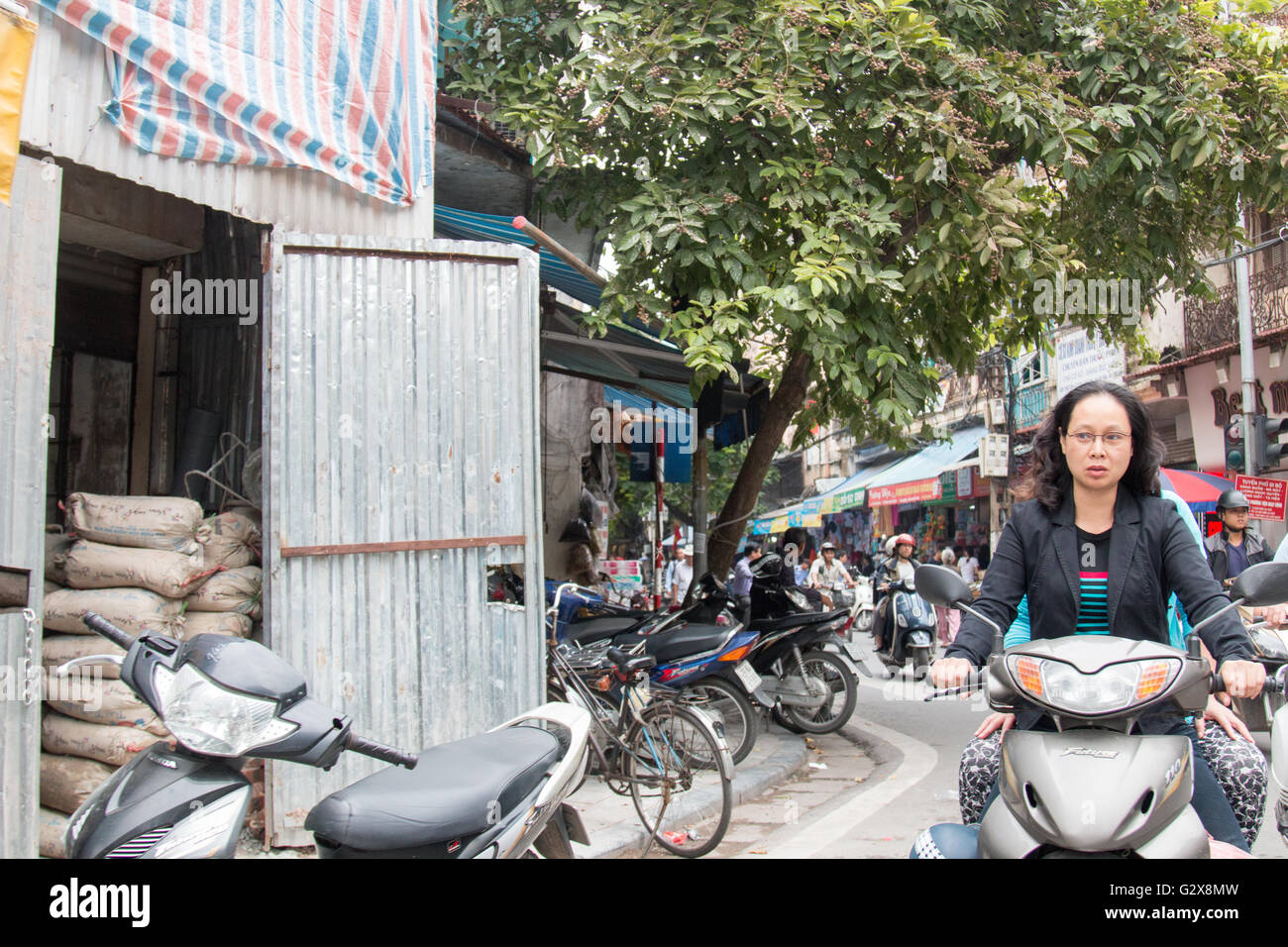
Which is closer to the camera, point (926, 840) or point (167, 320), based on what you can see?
point (926, 840)

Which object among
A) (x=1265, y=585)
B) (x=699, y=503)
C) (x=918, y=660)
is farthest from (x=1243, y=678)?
(x=918, y=660)

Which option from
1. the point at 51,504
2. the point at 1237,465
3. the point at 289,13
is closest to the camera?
the point at 289,13

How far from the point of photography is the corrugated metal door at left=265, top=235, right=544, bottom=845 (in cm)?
473

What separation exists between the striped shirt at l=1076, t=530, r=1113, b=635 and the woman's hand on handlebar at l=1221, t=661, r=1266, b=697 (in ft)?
1.16

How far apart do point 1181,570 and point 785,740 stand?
5.55m

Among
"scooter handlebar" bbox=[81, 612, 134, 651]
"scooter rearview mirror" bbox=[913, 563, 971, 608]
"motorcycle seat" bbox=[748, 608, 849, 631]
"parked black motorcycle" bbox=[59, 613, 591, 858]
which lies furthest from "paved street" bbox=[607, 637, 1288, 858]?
"scooter handlebar" bbox=[81, 612, 134, 651]

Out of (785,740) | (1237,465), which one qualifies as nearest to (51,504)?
(785,740)

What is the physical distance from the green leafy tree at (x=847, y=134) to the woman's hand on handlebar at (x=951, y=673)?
370 cm

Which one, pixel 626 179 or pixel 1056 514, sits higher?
pixel 626 179

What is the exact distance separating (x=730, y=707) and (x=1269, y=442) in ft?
24.2

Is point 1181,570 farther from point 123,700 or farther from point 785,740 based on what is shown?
point 785,740

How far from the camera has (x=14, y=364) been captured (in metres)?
3.89
